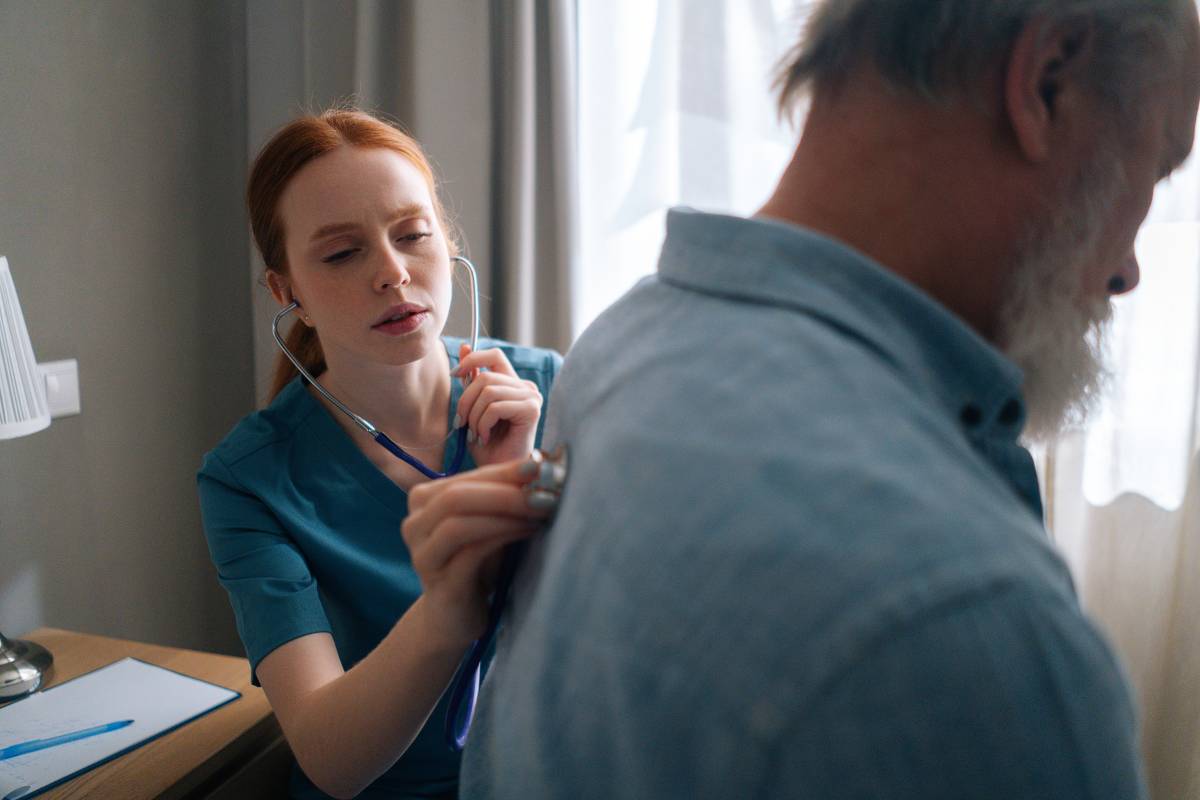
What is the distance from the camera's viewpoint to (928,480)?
1.22 ft

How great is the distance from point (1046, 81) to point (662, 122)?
1231mm

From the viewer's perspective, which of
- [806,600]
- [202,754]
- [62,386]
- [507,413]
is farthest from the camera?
[62,386]

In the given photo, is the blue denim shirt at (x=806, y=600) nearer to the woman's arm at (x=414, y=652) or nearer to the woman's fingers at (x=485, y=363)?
the woman's arm at (x=414, y=652)

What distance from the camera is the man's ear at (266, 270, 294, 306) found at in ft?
4.20

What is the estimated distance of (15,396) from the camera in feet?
4.11

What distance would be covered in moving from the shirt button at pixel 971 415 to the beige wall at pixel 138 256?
1441 mm

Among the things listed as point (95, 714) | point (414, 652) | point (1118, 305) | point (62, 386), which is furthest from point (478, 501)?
point (62, 386)

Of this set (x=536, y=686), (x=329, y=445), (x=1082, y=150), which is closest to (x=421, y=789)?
(x=329, y=445)

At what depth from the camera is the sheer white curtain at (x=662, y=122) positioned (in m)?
1.63

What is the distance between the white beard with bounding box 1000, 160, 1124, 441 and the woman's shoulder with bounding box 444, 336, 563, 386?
2.86 feet

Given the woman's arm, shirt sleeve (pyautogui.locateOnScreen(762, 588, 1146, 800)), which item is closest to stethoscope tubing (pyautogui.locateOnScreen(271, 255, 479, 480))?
the woman's arm

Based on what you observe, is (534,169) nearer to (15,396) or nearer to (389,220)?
(389,220)

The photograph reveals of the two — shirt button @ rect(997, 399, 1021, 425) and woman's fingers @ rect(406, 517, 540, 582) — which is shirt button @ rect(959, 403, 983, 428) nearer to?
shirt button @ rect(997, 399, 1021, 425)

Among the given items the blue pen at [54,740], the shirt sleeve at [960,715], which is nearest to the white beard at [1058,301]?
the shirt sleeve at [960,715]
